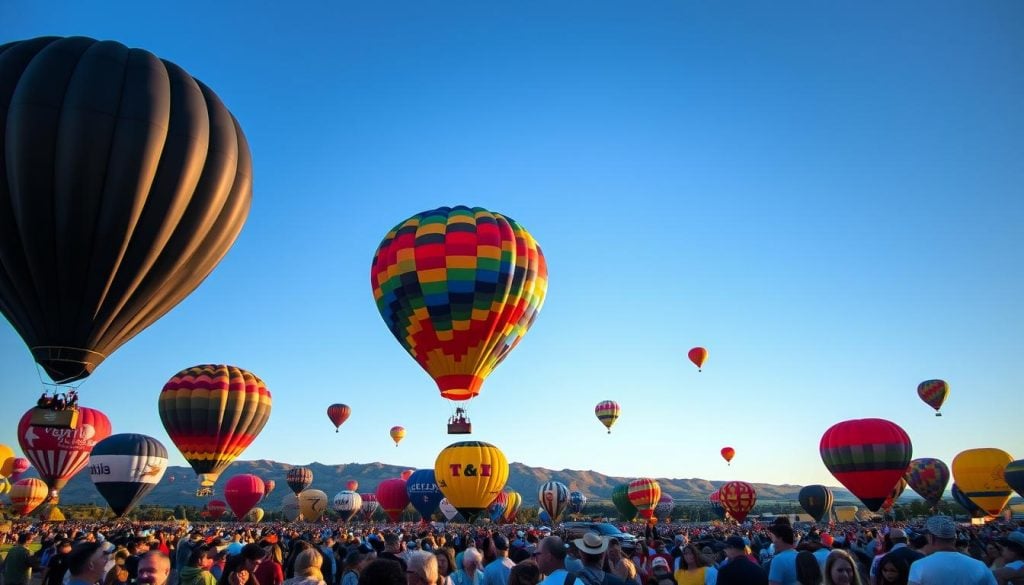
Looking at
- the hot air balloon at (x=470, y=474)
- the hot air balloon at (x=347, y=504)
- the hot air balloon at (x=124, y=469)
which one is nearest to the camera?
the hot air balloon at (x=470, y=474)

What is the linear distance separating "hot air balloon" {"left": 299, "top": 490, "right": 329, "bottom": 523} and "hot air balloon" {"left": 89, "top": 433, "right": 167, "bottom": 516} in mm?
22457

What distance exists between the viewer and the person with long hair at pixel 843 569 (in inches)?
173

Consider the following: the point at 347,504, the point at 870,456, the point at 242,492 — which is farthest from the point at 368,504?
the point at 870,456

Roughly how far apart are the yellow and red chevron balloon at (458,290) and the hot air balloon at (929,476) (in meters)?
46.0

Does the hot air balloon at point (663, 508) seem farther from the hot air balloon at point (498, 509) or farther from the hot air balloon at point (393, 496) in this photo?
the hot air balloon at point (393, 496)

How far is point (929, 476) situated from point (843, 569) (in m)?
60.8

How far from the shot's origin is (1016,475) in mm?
39438

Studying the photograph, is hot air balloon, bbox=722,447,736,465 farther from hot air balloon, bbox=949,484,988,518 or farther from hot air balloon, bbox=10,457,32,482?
hot air balloon, bbox=10,457,32,482

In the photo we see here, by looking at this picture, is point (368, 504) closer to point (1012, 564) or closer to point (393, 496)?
point (393, 496)

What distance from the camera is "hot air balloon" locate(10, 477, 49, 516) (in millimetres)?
44031

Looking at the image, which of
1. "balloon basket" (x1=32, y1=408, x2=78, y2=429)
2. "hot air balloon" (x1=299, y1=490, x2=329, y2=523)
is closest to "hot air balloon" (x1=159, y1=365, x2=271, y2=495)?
"balloon basket" (x1=32, y1=408, x2=78, y2=429)

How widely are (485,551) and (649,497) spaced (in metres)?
42.7

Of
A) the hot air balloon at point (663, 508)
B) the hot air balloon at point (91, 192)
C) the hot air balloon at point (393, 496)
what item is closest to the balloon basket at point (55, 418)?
the hot air balloon at point (91, 192)

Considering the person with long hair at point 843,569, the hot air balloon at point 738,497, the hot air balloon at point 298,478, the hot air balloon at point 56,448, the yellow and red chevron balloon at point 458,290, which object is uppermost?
the yellow and red chevron balloon at point 458,290
